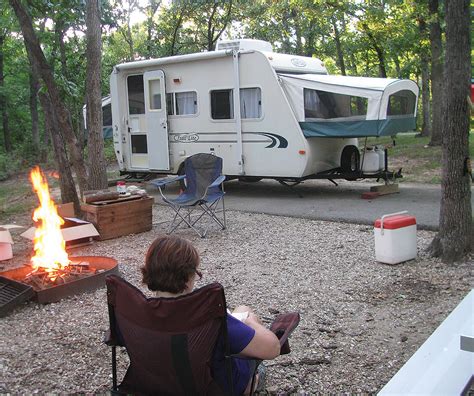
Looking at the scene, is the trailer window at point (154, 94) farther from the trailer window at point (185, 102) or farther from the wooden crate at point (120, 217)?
the wooden crate at point (120, 217)

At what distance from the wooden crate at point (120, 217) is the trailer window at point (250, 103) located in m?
2.95

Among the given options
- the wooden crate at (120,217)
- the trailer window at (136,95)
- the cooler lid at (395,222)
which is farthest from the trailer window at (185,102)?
the cooler lid at (395,222)

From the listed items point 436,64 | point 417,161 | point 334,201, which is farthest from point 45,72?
point 436,64

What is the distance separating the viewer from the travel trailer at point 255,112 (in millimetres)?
8344

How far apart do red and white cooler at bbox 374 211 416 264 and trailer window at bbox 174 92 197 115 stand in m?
5.52

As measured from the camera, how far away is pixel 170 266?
2.08 m

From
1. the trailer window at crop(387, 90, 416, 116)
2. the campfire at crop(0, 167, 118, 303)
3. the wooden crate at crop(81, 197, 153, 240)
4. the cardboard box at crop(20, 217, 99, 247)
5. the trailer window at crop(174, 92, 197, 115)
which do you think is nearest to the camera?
the campfire at crop(0, 167, 118, 303)

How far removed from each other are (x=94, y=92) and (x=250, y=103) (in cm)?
267

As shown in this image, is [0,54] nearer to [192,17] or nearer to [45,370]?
[192,17]

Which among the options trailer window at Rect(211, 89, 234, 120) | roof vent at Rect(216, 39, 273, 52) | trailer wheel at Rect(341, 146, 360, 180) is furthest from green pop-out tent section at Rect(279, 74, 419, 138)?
trailer window at Rect(211, 89, 234, 120)

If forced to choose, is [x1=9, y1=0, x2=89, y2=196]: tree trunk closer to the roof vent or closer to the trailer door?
the trailer door

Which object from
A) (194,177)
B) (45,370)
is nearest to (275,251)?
(194,177)

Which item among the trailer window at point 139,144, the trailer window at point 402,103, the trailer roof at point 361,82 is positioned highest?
the trailer roof at point 361,82

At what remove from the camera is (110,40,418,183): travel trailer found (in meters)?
8.34
